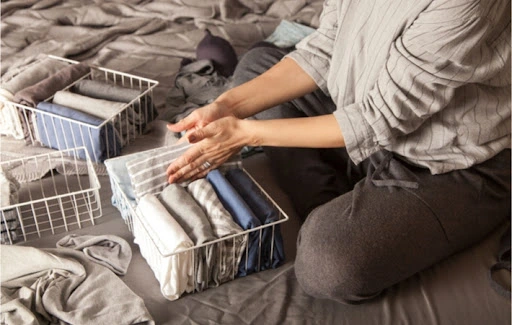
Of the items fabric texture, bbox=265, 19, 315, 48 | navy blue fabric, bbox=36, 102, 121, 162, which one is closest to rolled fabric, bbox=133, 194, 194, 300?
navy blue fabric, bbox=36, 102, 121, 162

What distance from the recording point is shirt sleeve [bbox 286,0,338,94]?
132cm

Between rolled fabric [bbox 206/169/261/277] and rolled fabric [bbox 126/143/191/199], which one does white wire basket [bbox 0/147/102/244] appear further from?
rolled fabric [bbox 206/169/261/277]

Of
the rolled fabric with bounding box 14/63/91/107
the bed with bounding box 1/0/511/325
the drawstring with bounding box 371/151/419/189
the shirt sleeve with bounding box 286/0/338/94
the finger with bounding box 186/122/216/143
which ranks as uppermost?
the shirt sleeve with bounding box 286/0/338/94

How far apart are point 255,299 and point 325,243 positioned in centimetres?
18

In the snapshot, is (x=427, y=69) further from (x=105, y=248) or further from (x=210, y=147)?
(x=105, y=248)

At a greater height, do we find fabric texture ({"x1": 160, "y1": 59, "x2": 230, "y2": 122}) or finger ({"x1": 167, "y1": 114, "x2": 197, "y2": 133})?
finger ({"x1": 167, "y1": 114, "x2": 197, "y2": 133})

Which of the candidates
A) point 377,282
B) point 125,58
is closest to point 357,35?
point 377,282

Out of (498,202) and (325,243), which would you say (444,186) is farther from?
(325,243)

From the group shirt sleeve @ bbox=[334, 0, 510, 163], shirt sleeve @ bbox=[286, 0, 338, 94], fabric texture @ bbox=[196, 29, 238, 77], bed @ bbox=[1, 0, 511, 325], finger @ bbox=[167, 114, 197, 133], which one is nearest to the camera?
shirt sleeve @ bbox=[334, 0, 510, 163]

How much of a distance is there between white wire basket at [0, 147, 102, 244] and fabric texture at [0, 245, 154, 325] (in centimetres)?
10

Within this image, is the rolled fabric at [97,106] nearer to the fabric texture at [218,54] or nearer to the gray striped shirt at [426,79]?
the fabric texture at [218,54]

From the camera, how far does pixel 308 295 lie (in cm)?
114

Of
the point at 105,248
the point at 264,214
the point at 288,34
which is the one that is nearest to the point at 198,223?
the point at 264,214

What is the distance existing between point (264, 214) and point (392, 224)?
239 millimetres
